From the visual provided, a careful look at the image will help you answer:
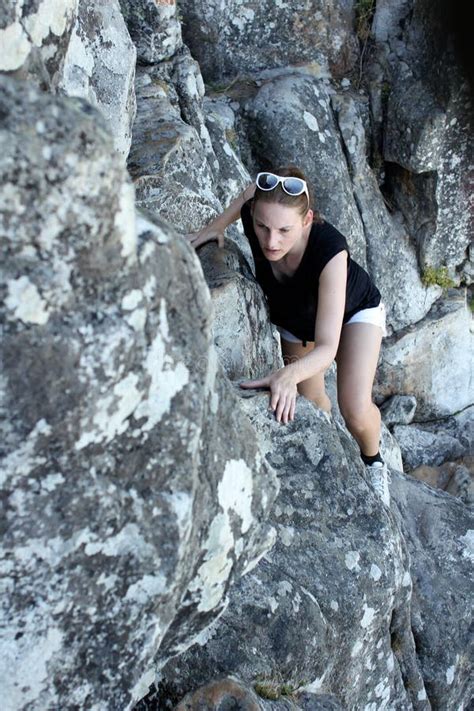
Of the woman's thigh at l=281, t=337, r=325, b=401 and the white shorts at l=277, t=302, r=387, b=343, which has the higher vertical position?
the white shorts at l=277, t=302, r=387, b=343

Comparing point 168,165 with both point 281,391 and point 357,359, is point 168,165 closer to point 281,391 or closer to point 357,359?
point 357,359

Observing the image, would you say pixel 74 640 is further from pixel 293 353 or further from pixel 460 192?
pixel 460 192

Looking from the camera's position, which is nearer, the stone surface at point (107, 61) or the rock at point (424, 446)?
the stone surface at point (107, 61)

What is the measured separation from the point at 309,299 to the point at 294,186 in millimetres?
687

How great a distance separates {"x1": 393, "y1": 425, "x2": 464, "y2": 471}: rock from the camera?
29.7 ft

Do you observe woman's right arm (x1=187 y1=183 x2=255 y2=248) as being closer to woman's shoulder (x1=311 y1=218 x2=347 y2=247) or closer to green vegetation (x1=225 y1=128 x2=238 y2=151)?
woman's shoulder (x1=311 y1=218 x2=347 y2=247)

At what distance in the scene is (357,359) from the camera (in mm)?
4465

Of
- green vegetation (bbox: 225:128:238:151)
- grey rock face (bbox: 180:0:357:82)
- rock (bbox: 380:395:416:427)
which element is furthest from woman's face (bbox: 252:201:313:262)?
rock (bbox: 380:395:416:427)

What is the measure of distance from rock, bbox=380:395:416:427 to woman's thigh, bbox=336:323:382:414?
475cm

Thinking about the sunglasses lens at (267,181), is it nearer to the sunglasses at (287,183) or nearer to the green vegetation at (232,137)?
the sunglasses at (287,183)

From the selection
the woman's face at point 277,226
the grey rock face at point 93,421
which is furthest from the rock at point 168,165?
the grey rock face at point 93,421

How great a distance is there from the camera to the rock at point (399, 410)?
9203 millimetres

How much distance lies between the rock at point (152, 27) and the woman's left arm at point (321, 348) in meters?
3.68

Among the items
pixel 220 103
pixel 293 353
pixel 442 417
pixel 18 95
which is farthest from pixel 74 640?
pixel 442 417
